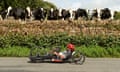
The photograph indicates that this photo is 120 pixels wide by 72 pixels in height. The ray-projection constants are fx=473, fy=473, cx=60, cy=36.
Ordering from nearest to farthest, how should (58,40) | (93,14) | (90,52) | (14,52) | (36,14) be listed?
(14,52)
(90,52)
(58,40)
(36,14)
(93,14)

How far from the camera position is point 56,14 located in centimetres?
3962

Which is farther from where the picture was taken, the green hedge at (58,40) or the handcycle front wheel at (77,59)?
the green hedge at (58,40)

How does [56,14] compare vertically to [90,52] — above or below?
above

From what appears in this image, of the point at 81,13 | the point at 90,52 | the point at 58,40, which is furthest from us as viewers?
the point at 81,13

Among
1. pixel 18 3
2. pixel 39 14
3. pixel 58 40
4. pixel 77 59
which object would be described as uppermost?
pixel 18 3

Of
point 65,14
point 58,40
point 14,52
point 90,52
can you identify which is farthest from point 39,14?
point 90,52

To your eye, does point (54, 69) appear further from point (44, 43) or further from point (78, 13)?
point (78, 13)

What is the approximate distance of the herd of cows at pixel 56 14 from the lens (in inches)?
1540

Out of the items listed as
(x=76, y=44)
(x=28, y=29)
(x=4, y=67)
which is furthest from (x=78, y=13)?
(x=4, y=67)

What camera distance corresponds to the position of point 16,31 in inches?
1250

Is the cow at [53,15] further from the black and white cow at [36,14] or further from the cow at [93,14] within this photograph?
the cow at [93,14]

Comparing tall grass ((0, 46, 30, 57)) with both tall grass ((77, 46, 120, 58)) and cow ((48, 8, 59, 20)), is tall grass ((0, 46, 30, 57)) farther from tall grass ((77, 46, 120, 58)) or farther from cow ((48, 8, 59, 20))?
cow ((48, 8, 59, 20))

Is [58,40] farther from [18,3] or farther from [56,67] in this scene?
[18,3]

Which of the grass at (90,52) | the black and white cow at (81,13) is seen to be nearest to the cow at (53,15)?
the black and white cow at (81,13)
